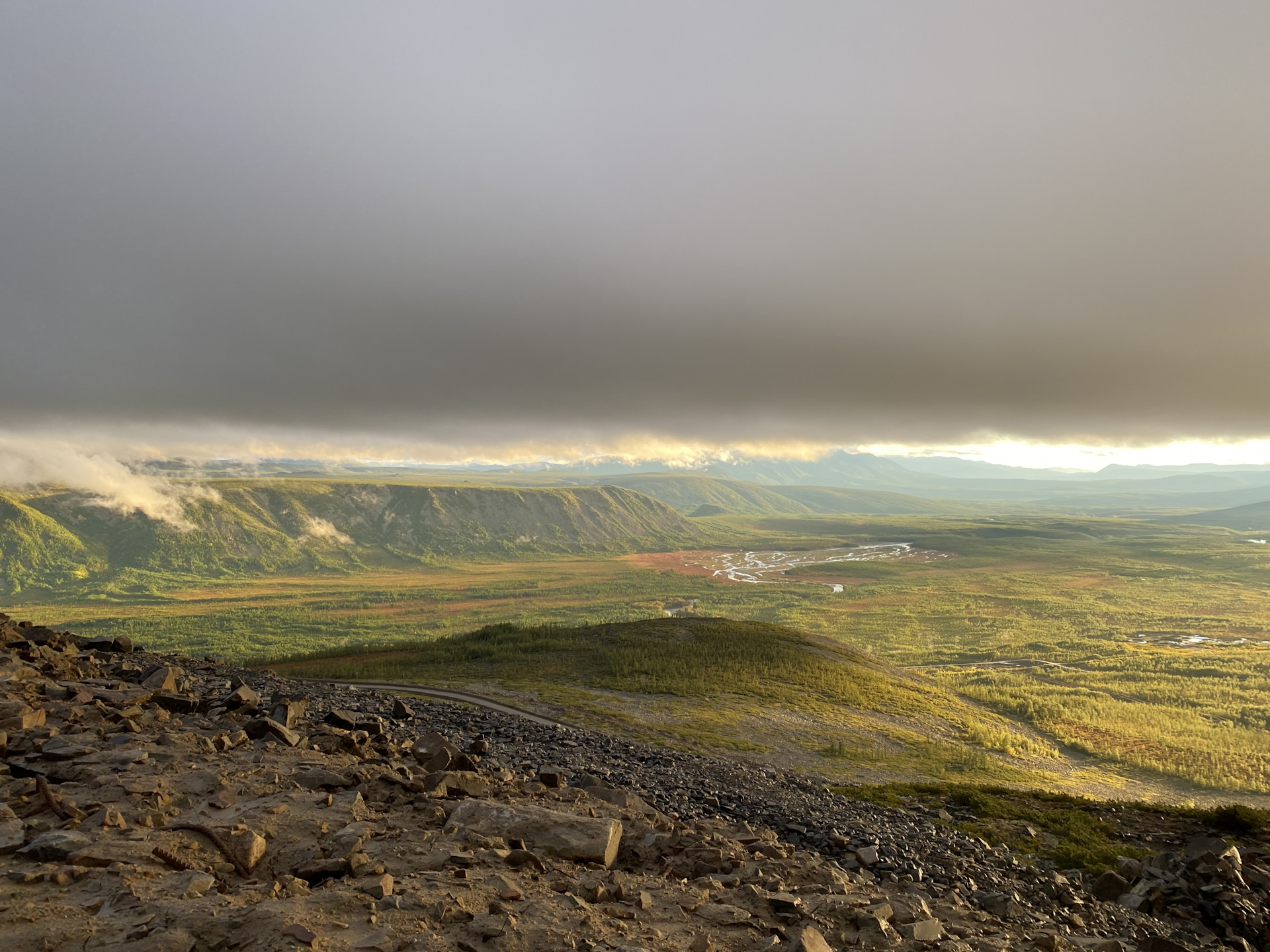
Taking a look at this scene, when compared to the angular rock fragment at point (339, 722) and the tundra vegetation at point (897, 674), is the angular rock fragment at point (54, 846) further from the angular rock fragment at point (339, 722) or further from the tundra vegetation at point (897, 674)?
the tundra vegetation at point (897, 674)

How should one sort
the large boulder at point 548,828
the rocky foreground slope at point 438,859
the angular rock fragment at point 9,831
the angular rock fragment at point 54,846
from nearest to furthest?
the rocky foreground slope at point 438,859 → the angular rock fragment at point 54,846 → the angular rock fragment at point 9,831 → the large boulder at point 548,828

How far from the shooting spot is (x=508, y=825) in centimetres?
1280

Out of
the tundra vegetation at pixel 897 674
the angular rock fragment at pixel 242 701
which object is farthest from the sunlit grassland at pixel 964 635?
the angular rock fragment at pixel 242 701

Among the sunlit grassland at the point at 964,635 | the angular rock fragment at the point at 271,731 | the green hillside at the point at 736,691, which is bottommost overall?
the sunlit grassland at the point at 964,635

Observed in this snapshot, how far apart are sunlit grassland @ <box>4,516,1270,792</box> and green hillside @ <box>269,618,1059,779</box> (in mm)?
485

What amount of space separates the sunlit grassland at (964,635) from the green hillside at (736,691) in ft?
1.59

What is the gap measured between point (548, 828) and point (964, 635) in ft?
416

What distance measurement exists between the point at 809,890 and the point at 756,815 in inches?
A: 284

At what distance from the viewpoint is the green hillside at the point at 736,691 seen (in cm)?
3684

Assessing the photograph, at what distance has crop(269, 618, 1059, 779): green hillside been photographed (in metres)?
36.8

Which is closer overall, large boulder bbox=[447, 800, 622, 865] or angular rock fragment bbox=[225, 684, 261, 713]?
large boulder bbox=[447, 800, 622, 865]

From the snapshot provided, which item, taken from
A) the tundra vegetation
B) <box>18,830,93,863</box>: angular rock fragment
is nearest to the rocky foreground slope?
<box>18,830,93,863</box>: angular rock fragment

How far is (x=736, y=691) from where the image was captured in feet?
157

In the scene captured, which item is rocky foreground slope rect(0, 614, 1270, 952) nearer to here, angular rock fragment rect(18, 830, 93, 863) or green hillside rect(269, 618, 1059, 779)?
angular rock fragment rect(18, 830, 93, 863)
